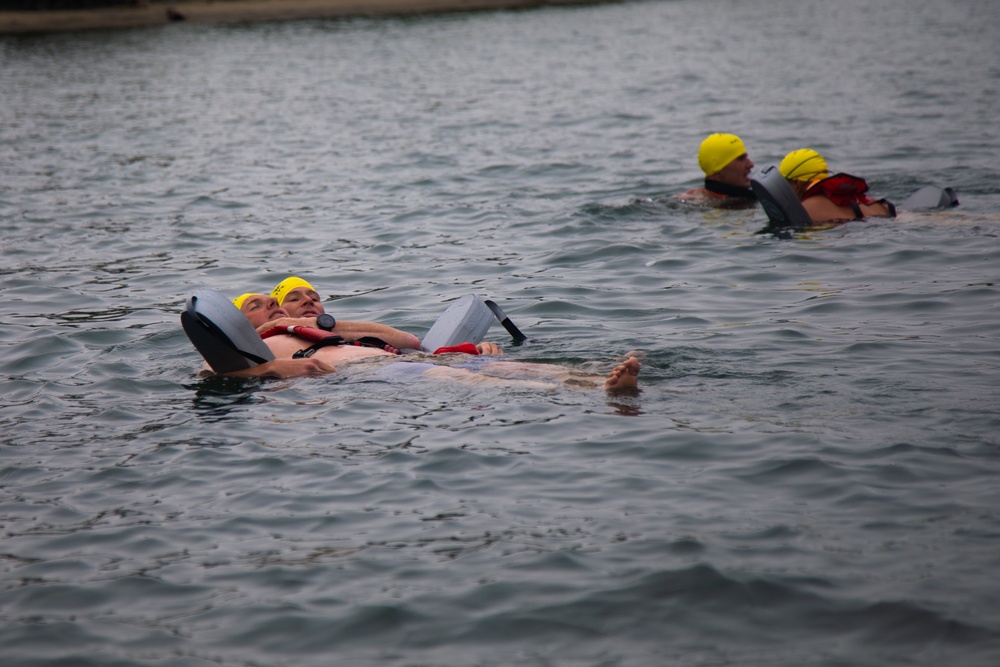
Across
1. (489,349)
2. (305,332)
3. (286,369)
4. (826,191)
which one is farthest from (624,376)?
(826,191)

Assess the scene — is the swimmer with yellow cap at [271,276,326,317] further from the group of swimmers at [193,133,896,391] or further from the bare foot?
the bare foot

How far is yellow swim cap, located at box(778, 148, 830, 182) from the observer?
11.8 metres

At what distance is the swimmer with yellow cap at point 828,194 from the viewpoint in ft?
37.9

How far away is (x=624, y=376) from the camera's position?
263 inches

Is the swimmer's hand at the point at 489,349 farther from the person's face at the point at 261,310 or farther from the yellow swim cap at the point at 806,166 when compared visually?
the yellow swim cap at the point at 806,166

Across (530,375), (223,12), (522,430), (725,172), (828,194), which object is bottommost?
(522,430)

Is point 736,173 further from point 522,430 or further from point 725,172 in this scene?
point 522,430

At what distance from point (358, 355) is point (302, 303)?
100 centimetres

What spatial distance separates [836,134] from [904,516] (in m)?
13.4

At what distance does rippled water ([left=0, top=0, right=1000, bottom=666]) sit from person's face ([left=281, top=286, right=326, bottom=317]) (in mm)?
1053

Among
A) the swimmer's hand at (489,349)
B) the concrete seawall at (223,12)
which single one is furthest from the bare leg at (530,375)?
the concrete seawall at (223,12)

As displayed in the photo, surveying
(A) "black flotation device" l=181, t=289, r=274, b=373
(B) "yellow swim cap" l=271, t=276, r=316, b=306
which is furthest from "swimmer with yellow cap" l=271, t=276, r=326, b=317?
(A) "black flotation device" l=181, t=289, r=274, b=373

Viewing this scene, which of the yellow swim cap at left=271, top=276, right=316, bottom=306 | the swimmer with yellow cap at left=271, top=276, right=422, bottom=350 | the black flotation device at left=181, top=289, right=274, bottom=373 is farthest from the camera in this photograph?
the yellow swim cap at left=271, top=276, right=316, bottom=306

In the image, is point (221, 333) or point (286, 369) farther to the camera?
point (286, 369)
